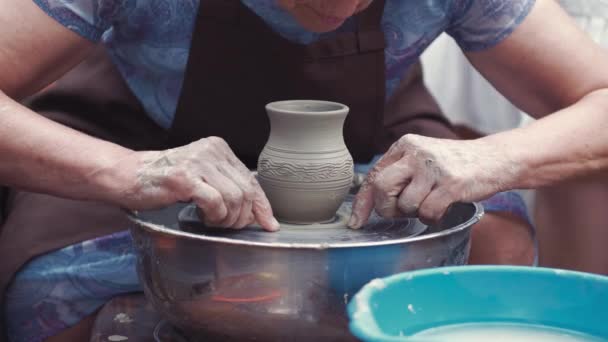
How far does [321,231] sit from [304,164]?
0.33ft

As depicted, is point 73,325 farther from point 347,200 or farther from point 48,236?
point 347,200

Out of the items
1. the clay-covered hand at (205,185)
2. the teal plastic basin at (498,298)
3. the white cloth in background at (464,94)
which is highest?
the clay-covered hand at (205,185)

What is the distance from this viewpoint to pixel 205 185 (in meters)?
1.23

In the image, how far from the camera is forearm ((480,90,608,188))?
4.69ft

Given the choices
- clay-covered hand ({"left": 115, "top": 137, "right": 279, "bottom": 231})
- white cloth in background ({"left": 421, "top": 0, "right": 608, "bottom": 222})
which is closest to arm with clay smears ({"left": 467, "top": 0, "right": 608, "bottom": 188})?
clay-covered hand ({"left": 115, "top": 137, "right": 279, "bottom": 231})

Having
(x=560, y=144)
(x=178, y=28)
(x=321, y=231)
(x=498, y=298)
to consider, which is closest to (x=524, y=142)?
(x=560, y=144)

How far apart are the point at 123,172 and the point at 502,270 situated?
0.58 m

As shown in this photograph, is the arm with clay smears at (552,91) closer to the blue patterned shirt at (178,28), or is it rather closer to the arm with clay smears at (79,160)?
the blue patterned shirt at (178,28)

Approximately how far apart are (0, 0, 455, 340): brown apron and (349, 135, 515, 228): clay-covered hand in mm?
317

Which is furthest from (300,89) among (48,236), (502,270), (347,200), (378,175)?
(502,270)

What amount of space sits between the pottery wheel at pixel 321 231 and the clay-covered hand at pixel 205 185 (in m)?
0.02

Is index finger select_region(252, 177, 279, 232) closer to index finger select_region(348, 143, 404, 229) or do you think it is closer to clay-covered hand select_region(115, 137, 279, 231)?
clay-covered hand select_region(115, 137, 279, 231)

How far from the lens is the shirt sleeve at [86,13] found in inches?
57.4

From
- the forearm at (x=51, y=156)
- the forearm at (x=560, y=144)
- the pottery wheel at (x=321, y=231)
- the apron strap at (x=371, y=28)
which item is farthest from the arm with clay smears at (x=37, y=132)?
the forearm at (x=560, y=144)
